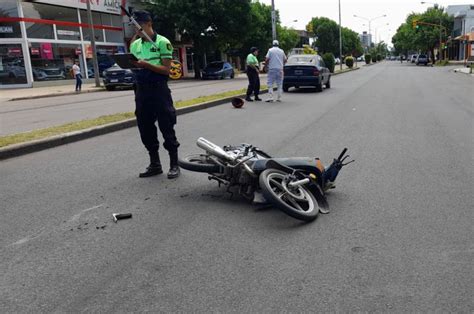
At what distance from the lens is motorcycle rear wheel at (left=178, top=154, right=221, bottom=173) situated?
5059 millimetres

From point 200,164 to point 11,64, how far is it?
27738mm

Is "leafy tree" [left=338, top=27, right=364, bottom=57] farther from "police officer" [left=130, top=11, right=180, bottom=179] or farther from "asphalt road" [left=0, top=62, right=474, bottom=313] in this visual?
"police officer" [left=130, top=11, right=180, bottom=179]

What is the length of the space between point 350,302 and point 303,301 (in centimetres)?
28

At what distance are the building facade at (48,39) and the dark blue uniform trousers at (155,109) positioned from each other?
20.7 metres

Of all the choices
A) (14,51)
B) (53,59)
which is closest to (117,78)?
(14,51)

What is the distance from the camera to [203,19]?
37.4 metres

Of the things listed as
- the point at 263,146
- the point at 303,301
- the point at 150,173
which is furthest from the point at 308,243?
the point at 263,146

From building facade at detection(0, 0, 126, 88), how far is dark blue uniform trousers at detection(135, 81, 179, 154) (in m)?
20.7

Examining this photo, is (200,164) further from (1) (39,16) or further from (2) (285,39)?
(2) (285,39)

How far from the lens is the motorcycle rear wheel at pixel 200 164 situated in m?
5.06

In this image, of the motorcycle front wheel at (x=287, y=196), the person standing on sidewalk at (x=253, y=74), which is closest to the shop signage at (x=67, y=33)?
the person standing on sidewalk at (x=253, y=74)

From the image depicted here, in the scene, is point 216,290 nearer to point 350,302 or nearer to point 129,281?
point 129,281

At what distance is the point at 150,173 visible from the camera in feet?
20.0

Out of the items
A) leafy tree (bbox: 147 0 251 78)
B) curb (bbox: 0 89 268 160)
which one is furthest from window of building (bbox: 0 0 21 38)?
curb (bbox: 0 89 268 160)
